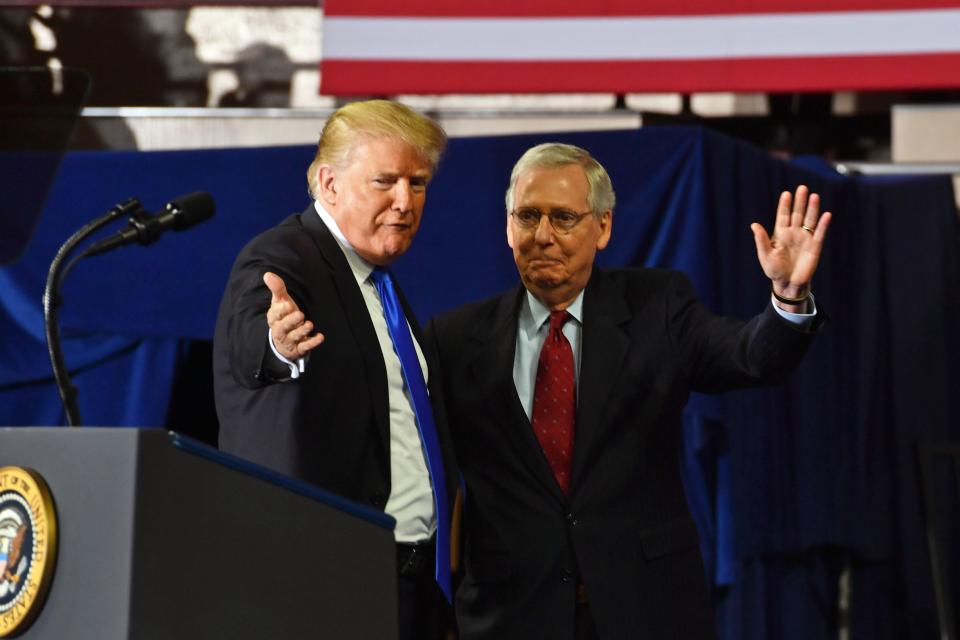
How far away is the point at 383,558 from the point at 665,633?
0.95m

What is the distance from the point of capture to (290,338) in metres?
1.74

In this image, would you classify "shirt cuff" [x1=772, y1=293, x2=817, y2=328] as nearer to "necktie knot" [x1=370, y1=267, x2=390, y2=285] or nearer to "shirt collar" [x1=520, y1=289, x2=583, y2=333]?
"shirt collar" [x1=520, y1=289, x2=583, y2=333]

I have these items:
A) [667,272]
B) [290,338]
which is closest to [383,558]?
[290,338]

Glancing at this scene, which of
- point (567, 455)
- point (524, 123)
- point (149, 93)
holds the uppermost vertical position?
point (149, 93)

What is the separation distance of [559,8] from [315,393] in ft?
9.18

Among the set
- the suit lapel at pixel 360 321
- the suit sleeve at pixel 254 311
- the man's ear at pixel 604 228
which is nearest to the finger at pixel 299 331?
the suit sleeve at pixel 254 311

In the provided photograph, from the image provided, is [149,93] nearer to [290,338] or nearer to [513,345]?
[513,345]

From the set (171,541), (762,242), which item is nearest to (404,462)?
(762,242)

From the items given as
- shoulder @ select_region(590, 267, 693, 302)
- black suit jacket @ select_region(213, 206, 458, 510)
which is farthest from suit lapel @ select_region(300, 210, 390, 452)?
shoulder @ select_region(590, 267, 693, 302)

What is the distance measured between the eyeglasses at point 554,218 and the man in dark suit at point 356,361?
333 mm

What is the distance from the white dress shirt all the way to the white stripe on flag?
2.53m

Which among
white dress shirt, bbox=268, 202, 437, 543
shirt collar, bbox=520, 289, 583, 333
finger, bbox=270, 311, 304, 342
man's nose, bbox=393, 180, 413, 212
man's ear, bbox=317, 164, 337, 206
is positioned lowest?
white dress shirt, bbox=268, 202, 437, 543

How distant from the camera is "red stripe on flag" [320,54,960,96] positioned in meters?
4.36

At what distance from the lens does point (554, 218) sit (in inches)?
99.0
